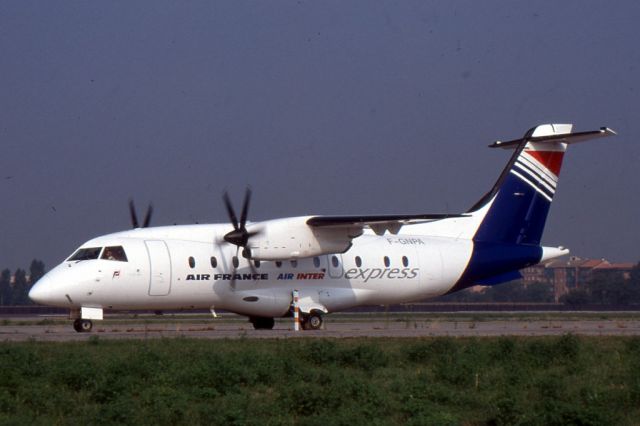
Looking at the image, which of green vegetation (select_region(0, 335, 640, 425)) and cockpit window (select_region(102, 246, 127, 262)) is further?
cockpit window (select_region(102, 246, 127, 262))

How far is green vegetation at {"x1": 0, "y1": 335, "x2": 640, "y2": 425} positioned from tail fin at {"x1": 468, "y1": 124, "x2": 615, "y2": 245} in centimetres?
1403

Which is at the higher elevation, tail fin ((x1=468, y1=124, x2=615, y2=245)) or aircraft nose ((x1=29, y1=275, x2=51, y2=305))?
tail fin ((x1=468, y1=124, x2=615, y2=245))

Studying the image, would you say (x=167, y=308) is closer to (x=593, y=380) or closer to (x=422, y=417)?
(x=593, y=380)

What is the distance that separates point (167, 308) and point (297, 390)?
55.5ft

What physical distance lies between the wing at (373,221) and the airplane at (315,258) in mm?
36

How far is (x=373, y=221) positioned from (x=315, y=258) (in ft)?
10.6

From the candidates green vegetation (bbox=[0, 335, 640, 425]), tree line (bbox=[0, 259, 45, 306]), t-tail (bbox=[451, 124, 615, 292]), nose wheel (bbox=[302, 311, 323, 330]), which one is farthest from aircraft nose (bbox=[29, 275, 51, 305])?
tree line (bbox=[0, 259, 45, 306])

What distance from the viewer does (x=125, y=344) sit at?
23188 millimetres

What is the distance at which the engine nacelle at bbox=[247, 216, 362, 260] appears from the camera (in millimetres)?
30766

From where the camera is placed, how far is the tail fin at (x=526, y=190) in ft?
119

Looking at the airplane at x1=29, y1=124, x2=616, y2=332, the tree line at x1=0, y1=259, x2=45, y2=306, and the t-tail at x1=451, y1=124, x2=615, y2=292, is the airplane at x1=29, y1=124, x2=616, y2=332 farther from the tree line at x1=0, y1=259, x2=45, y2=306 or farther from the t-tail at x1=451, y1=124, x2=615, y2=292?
the tree line at x1=0, y1=259, x2=45, y2=306

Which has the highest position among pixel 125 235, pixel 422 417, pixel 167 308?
→ pixel 125 235

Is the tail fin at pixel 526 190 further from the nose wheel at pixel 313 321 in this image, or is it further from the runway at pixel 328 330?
the nose wheel at pixel 313 321

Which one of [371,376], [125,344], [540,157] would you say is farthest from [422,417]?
[540,157]
